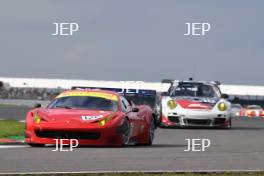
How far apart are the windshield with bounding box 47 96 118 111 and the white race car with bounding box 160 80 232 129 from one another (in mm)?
8465

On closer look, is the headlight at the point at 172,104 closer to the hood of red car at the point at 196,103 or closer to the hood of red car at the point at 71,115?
the hood of red car at the point at 196,103

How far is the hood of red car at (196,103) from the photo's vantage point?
987 inches

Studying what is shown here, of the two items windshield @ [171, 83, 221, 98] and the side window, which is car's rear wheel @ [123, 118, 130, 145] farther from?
windshield @ [171, 83, 221, 98]

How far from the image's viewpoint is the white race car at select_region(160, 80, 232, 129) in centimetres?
2506

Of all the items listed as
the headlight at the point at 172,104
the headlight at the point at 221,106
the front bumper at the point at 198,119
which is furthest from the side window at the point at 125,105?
the headlight at the point at 221,106

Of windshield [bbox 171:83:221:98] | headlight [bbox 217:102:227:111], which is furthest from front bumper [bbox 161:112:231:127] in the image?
windshield [bbox 171:83:221:98]

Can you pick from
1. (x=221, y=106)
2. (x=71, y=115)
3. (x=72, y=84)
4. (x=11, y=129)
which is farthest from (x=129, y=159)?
(x=72, y=84)

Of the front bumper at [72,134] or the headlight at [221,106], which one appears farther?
the headlight at [221,106]

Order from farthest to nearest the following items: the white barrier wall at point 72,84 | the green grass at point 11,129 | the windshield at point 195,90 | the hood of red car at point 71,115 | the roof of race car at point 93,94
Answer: the white barrier wall at point 72,84 → the windshield at point 195,90 → the green grass at point 11,129 → the roof of race car at point 93,94 → the hood of red car at point 71,115

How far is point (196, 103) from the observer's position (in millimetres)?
25141

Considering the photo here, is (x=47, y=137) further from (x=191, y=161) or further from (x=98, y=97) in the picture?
(x=191, y=161)

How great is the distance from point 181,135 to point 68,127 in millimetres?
6375

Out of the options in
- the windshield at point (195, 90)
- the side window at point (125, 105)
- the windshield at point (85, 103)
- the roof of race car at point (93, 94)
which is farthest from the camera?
the windshield at point (195, 90)

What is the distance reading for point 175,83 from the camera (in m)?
26.5
